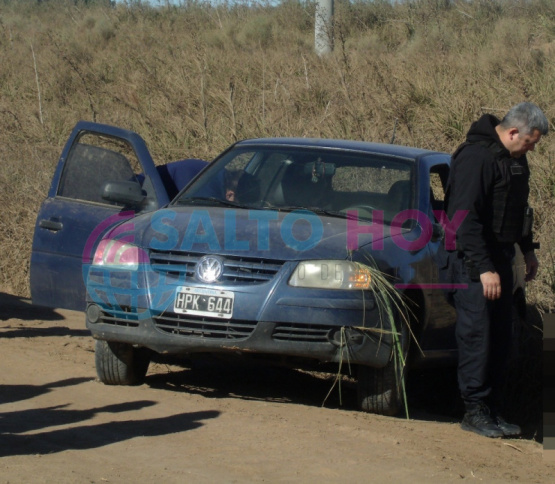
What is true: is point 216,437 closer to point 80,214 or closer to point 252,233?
point 252,233

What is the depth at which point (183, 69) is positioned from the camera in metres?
17.2

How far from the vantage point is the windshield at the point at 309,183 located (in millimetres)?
6461

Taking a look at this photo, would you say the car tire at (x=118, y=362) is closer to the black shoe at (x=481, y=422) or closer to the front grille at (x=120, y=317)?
the front grille at (x=120, y=317)

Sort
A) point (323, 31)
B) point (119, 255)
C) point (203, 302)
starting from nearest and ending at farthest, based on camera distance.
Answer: point (203, 302) < point (119, 255) < point (323, 31)

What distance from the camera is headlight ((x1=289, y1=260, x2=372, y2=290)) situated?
542 cm

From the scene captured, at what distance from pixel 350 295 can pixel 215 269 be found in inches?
29.5

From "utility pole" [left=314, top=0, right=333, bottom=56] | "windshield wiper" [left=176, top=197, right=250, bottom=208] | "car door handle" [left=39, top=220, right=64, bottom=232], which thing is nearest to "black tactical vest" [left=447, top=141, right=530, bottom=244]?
"windshield wiper" [left=176, top=197, right=250, bottom=208]

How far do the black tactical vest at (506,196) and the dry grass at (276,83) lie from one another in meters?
2.81

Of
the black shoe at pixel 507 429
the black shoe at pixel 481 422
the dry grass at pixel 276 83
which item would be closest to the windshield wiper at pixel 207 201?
the black shoe at pixel 481 422

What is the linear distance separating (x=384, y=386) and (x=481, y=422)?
0.56 meters

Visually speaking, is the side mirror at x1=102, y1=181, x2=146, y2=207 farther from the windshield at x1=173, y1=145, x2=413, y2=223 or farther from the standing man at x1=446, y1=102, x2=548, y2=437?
the standing man at x1=446, y1=102, x2=548, y2=437

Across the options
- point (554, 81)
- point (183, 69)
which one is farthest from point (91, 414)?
point (183, 69)

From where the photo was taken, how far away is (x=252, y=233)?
225 inches

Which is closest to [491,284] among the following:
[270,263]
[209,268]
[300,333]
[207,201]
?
[300,333]
